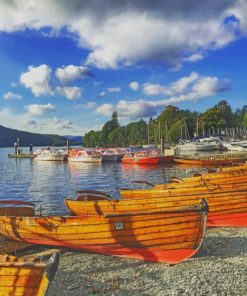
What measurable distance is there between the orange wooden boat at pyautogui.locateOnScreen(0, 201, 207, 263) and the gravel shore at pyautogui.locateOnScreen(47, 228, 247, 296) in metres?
0.37

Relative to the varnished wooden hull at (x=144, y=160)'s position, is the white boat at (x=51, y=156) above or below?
above

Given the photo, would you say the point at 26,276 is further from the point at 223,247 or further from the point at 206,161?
the point at 206,161

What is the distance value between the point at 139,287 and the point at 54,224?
15.0ft

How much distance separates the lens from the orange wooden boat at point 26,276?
911cm

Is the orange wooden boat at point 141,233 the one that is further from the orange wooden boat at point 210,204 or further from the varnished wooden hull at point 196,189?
the varnished wooden hull at point 196,189

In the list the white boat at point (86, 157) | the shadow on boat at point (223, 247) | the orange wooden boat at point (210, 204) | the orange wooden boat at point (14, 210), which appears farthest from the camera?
the white boat at point (86, 157)

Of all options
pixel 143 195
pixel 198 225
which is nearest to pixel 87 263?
pixel 198 225

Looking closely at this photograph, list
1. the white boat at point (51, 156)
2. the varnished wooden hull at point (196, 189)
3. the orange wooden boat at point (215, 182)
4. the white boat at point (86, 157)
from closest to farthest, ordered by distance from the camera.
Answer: the varnished wooden hull at point (196, 189) < the orange wooden boat at point (215, 182) < the white boat at point (86, 157) < the white boat at point (51, 156)

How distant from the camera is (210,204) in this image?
1830cm

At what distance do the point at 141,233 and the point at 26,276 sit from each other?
514cm

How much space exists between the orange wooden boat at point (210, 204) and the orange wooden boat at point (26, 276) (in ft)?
27.1

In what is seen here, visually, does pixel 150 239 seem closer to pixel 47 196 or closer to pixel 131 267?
pixel 131 267

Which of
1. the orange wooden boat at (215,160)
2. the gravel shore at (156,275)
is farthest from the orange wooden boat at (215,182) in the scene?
the orange wooden boat at (215,160)

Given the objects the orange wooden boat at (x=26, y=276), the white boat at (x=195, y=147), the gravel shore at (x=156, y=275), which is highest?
the white boat at (x=195, y=147)
